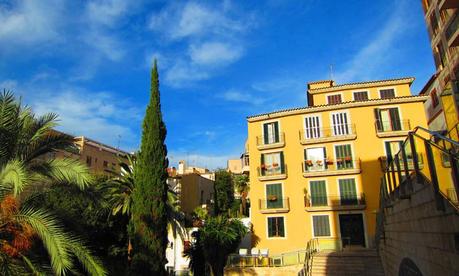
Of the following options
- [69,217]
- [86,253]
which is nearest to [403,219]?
[86,253]

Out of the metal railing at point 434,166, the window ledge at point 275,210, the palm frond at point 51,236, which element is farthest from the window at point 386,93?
the palm frond at point 51,236

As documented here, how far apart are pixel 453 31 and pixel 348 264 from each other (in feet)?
60.5

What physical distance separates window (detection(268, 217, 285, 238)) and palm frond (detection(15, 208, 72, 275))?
25.5 m

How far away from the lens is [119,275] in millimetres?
24125

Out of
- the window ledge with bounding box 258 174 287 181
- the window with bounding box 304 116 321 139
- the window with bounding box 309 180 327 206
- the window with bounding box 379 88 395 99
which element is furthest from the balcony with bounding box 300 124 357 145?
the window with bounding box 379 88 395 99

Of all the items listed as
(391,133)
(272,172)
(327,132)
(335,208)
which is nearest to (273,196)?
(272,172)

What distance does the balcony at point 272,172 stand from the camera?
33062mm

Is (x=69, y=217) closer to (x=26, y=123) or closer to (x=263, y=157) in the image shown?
(x=26, y=123)

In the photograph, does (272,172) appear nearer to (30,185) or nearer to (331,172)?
(331,172)

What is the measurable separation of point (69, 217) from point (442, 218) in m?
9.72

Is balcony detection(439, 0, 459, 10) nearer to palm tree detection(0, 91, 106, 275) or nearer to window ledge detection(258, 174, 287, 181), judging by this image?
window ledge detection(258, 174, 287, 181)

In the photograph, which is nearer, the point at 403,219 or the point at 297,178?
the point at 403,219

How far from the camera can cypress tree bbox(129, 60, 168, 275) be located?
1673cm

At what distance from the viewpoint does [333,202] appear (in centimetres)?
3062
